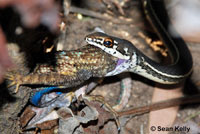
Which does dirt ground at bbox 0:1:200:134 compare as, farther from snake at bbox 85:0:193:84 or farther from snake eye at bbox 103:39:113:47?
snake eye at bbox 103:39:113:47

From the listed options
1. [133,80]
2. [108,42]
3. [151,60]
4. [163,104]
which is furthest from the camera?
[133,80]

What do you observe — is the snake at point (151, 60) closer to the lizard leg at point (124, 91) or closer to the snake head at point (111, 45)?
the snake head at point (111, 45)

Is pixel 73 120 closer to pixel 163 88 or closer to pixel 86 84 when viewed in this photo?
pixel 86 84

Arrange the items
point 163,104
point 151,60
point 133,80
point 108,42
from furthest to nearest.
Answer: point 133,80
point 163,104
point 151,60
point 108,42

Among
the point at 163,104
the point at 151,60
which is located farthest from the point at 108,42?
the point at 163,104

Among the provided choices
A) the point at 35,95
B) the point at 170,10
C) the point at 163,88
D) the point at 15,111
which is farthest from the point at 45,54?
the point at 170,10

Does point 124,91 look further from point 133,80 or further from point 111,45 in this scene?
point 111,45
